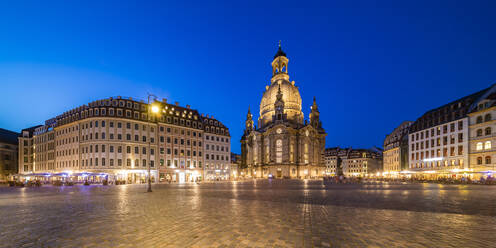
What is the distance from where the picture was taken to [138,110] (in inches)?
2447

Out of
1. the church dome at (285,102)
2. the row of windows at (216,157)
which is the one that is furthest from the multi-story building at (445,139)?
the row of windows at (216,157)

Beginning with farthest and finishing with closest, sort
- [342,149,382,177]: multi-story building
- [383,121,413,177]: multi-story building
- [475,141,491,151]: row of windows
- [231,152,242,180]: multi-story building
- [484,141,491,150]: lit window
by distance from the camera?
[342,149,382,177]: multi-story building < [231,152,242,180]: multi-story building < [383,121,413,177]: multi-story building < [475,141,491,151]: row of windows < [484,141,491,150]: lit window

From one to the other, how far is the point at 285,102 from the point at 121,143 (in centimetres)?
7920

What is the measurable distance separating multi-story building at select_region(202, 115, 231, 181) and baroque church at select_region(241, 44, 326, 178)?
26.0 metres

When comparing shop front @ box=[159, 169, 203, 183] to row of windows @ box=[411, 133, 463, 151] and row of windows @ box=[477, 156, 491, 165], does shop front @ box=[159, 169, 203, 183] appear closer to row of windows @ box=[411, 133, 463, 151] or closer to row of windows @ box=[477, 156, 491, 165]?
row of windows @ box=[411, 133, 463, 151]

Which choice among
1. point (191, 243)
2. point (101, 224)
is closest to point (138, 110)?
point (101, 224)

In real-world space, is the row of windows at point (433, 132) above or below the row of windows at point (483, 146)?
above

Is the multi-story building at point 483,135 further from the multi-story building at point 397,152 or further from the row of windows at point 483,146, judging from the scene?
the multi-story building at point 397,152

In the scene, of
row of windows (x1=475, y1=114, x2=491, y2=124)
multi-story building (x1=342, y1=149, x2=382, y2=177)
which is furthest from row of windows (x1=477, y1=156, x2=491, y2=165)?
multi-story building (x1=342, y1=149, x2=382, y2=177)

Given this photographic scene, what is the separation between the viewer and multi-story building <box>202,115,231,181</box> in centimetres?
7725

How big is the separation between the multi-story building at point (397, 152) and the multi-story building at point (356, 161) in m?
44.4

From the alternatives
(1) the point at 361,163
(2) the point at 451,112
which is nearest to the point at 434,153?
(2) the point at 451,112

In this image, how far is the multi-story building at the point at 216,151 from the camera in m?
77.2

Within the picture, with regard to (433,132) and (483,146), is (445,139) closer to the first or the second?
(433,132)
